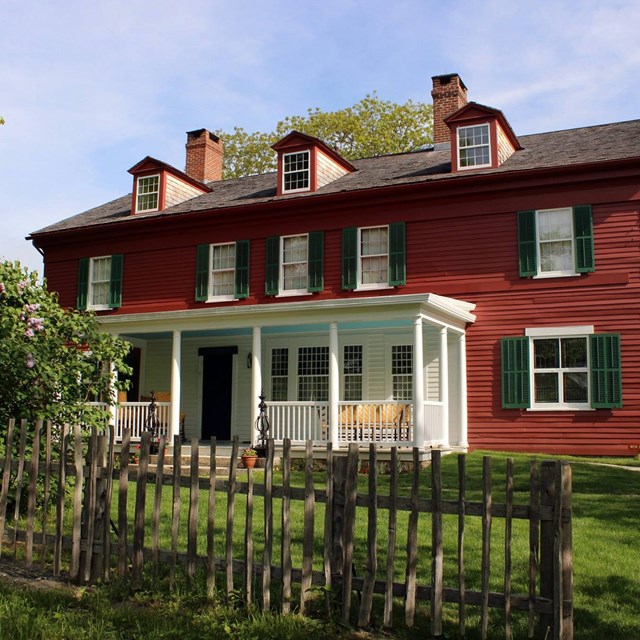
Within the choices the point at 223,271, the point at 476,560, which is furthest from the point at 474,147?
the point at 476,560

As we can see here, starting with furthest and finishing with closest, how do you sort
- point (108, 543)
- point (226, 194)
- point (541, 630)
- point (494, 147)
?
point (226, 194) → point (494, 147) → point (108, 543) → point (541, 630)

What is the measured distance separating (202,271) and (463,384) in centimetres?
757

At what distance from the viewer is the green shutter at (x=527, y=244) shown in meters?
16.4

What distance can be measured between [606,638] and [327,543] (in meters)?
1.91

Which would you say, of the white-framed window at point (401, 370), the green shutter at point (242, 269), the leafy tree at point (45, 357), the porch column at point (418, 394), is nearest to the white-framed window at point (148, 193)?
the green shutter at point (242, 269)

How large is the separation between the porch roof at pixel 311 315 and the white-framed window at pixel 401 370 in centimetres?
175

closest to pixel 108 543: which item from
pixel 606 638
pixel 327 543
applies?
pixel 327 543

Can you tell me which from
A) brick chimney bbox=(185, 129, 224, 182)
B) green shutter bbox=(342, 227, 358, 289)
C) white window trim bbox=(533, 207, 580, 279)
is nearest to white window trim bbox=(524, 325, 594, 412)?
white window trim bbox=(533, 207, 580, 279)

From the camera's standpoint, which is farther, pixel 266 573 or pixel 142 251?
pixel 142 251

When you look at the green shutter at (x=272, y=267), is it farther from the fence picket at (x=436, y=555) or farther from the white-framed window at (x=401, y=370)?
the fence picket at (x=436, y=555)

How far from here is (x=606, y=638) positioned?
16.2ft

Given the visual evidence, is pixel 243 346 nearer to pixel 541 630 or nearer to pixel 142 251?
pixel 142 251

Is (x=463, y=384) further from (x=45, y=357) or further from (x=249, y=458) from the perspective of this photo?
(x=45, y=357)

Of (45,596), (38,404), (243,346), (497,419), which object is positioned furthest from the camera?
(243,346)
